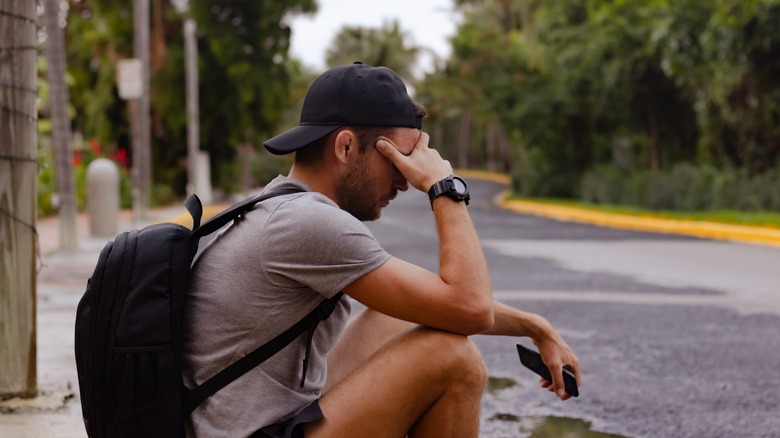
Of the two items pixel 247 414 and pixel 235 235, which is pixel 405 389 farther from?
pixel 235 235

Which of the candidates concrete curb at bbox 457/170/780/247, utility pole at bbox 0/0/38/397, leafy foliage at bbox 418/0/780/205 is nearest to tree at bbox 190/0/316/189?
leafy foliage at bbox 418/0/780/205

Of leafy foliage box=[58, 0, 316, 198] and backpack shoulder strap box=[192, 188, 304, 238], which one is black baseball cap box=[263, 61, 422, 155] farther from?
leafy foliage box=[58, 0, 316, 198]

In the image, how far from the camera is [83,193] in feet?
81.0

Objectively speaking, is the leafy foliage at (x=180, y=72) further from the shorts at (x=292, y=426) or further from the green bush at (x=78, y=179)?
the shorts at (x=292, y=426)

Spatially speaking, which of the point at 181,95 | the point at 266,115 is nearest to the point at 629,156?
the point at 266,115

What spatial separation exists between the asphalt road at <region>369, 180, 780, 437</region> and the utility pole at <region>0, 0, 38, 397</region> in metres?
2.09

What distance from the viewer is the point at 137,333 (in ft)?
8.73

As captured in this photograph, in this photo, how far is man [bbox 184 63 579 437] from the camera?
9.17 ft

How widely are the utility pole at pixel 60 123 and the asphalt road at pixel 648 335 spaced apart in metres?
4.31

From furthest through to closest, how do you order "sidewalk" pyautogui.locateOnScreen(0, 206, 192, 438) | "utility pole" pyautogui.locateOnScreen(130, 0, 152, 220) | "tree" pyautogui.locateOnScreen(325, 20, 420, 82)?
1. "tree" pyautogui.locateOnScreen(325, 20, 420, 82)
2. "utility pole" pyautogui.locateOnScreen(130, 0, 152, 220)
3. "sidewalk" pyautogui.locateOnScreen(0, 206, 192, 438)

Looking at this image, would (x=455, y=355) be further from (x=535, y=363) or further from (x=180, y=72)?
(x=180, y=72)

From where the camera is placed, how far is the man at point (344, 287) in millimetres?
2795

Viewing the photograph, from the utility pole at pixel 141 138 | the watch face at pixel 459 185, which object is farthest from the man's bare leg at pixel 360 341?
the utility pole at pixel 141 138

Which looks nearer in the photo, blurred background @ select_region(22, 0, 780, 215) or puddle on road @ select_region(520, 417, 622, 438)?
puddle on road @ select_region(520, 417, 622, 438)
